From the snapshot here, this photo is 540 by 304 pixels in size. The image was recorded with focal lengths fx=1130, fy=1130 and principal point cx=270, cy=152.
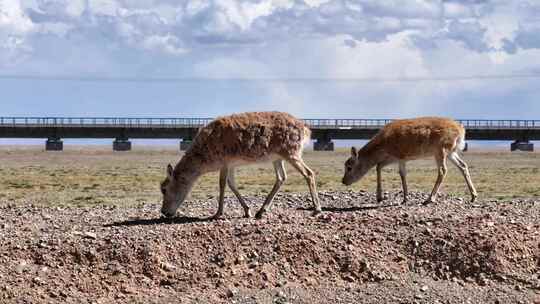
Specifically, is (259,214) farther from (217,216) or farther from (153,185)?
(153,185)

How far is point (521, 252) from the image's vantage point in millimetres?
20422

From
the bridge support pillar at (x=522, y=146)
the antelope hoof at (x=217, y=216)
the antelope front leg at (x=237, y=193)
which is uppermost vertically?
the antelope front leg at (x=237, y=193)

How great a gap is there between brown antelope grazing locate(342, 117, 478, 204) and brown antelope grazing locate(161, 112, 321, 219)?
431cm

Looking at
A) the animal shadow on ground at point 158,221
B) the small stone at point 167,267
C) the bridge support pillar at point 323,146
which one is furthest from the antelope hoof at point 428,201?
the bridge support pillar at point 323,146

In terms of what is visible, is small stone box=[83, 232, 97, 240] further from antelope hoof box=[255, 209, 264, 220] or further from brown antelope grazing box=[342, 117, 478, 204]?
brown antelope grazing box=[342, 117, 478, 204]

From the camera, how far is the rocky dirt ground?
59.7ft

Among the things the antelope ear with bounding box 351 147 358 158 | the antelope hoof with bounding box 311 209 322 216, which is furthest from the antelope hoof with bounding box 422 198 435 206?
the antelope hoof with bounding box 311 209 322 216

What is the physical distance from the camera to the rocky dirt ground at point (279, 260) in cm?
1820

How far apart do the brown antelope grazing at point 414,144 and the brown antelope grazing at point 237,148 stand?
431 cm

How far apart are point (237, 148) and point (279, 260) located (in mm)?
3172

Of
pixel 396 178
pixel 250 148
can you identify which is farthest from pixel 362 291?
pixel 396 178

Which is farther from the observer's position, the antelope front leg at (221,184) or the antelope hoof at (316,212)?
the antelope hoof at (316,212)

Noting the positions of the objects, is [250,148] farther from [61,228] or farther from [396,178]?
[396,178]

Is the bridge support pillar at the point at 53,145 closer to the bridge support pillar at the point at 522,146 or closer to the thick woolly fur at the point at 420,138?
the bridge support pillar at the point at 522,146
